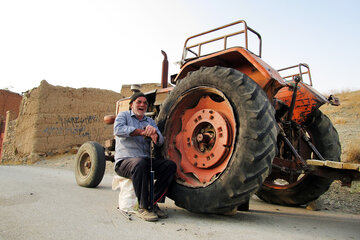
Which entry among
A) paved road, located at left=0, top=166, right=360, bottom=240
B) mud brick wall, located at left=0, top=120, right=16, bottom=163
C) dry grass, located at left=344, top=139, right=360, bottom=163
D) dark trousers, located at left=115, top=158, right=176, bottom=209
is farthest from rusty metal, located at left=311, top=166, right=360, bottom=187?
mud brick wall, located at left=0, top=120, right=16, bottom=163

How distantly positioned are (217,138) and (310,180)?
1.76 m

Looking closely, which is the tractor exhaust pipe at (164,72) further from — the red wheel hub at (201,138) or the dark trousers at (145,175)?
the dark trousers at (145,175)

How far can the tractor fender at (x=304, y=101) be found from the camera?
3.88 metres

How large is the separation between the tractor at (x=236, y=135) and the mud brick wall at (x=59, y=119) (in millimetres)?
8394

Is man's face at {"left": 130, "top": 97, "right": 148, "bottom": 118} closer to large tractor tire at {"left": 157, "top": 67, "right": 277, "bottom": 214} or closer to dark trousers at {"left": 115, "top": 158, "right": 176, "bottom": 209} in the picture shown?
large tractor tire at {"left": 157, "top": 67, "right": 277, "bottom": 214}

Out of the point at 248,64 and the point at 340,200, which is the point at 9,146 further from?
the point at 340,200

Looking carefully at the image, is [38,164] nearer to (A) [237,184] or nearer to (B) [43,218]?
(B) [43,218]

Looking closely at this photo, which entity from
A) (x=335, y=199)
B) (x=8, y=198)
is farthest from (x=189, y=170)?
(x=335, y=199)

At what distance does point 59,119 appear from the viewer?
39.8ft

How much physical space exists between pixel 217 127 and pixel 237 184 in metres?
0.69

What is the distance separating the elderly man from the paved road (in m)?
0.22

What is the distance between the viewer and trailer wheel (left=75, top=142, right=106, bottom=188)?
4.42 meters

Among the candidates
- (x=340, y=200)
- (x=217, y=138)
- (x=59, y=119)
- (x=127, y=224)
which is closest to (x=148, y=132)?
(x=217, y=138)

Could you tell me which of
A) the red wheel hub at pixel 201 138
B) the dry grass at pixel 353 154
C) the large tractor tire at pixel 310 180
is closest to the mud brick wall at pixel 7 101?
the red wheel hub at pixel 201 138
